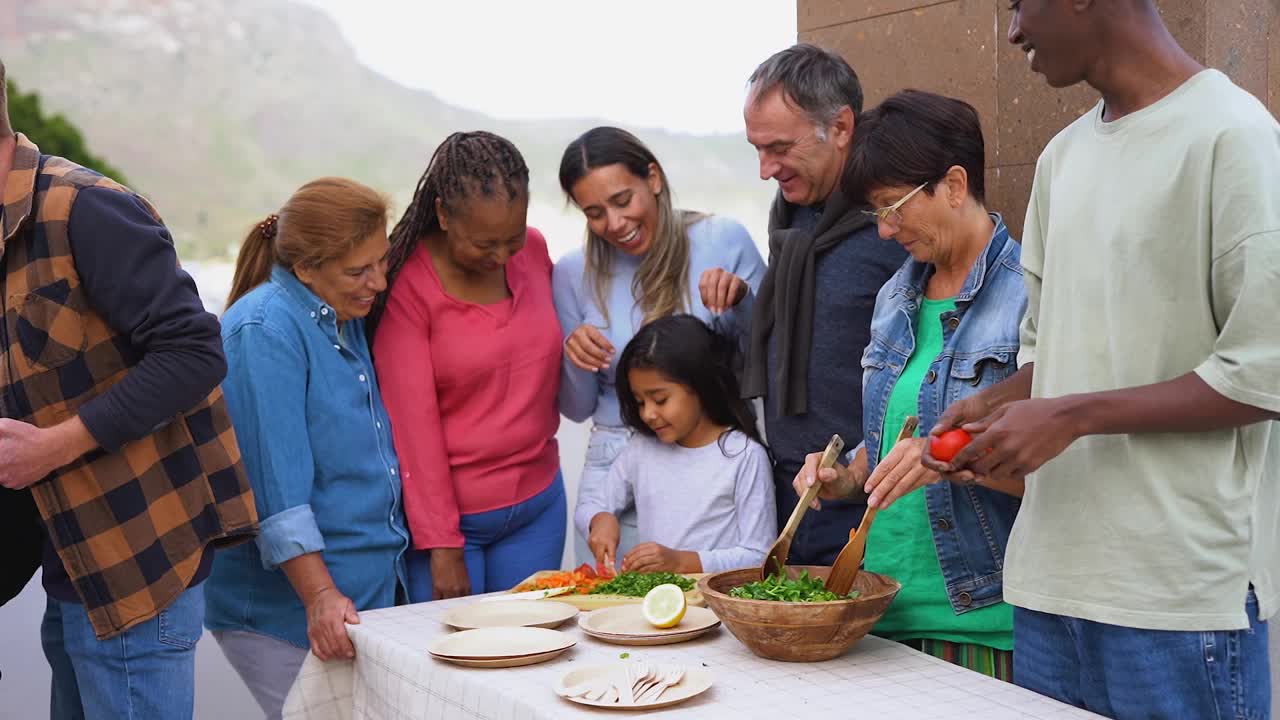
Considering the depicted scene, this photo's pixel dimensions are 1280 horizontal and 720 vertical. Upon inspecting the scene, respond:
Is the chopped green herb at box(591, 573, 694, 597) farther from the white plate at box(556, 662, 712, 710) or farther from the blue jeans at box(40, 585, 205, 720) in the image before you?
the blue jeans at box(40, 585, 205, 720)

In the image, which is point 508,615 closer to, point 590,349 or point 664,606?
point 664,606

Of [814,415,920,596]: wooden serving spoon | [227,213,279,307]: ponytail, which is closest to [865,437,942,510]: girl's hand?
[814,415,920,596]: wooden serving spoon

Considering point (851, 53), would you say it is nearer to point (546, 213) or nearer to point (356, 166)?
point (356, 166)

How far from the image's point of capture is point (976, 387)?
207 cm

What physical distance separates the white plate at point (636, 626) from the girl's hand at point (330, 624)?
454mm

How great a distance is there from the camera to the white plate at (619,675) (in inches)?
68.5

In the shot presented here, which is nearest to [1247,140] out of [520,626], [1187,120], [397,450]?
[1187,120]

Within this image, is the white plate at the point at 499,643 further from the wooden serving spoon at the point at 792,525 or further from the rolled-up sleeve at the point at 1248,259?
the rolled-up sleeve at the point at 1248,259

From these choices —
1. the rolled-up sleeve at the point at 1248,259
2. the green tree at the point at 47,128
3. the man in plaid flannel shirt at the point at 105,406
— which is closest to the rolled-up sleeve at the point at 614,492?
the man in plaid flannel shirt at the point at 105,406

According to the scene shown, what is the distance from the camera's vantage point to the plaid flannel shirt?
6.73ft

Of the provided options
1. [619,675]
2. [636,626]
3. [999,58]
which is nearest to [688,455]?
[636,626]

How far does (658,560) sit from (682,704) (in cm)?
79

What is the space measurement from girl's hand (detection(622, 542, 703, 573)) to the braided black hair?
32.3 inches

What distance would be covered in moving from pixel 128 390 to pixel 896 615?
139 cm
